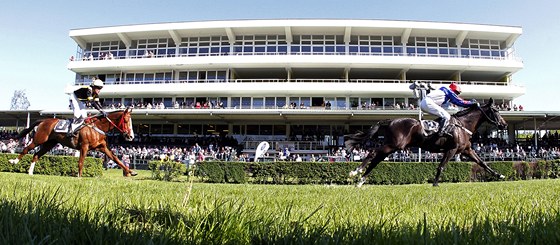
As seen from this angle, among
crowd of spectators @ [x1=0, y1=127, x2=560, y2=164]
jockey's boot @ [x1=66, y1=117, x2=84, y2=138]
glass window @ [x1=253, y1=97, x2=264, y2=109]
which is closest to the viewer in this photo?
jockey's boot @ [x1=66, y1=117, x2=84, y2=138]

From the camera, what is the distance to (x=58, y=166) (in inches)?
528

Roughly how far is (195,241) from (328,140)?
30.4 metres

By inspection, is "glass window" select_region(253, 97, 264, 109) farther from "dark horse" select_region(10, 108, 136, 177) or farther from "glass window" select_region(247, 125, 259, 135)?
"dark horse" select_region(10, 108, 136, 177)

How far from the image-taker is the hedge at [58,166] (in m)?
13.1

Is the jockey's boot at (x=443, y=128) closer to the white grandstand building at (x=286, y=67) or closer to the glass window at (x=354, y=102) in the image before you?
the white grandstand building at (x=286, y=67)

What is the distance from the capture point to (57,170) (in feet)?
43.8

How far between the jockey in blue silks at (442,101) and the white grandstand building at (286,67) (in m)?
25.1

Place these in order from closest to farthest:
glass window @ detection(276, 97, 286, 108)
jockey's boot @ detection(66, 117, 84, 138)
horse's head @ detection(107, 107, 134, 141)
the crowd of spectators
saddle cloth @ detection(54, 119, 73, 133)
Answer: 1. jockey's boot @ detection(66, 117, 84, 138)
2. saddle cloth @ detection(54, 119, 73, 133)
3. horse's head @ detection(107, 107, 134, 141)
4. the crowd of spectators
5. glass window @ detection(276, 97, 286, 108)

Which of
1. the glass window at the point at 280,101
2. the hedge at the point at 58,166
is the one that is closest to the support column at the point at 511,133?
the glass window at the point at 280,101

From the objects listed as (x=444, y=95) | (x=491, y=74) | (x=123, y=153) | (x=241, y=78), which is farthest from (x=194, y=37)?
(x=444, y=95)

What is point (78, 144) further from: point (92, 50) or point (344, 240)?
point (92, 50)

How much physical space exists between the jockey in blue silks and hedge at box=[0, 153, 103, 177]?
11285mm

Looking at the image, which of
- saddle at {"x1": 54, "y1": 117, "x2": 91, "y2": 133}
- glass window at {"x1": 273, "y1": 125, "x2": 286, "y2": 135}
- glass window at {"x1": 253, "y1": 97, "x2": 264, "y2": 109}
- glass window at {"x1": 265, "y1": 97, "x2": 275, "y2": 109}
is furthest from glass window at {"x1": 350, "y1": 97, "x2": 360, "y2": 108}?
saddle at {"x1": 54, "y1": 117, "x2": 91, "y2": 133}

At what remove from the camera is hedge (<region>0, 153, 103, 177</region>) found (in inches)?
516
